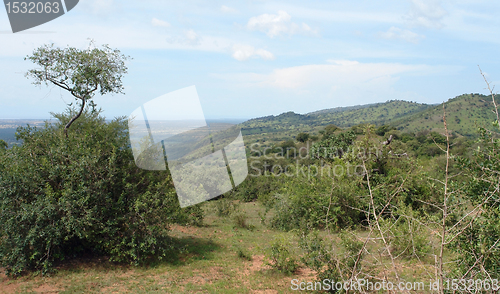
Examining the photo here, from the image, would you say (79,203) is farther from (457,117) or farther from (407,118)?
(407,118)

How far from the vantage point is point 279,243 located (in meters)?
7.91

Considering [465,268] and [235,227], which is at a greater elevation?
[465,268]

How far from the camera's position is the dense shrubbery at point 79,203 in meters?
7.05

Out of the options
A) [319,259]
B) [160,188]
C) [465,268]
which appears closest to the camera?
[465,268]

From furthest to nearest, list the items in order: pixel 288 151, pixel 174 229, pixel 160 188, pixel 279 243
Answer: pixel 288 151, pixel 174 229, pixel 160 188, pixel 279 243

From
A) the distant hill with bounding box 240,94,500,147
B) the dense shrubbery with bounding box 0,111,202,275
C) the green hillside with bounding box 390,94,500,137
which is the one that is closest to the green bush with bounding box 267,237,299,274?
the dense shrubbery with bounding box 0,111,202,275

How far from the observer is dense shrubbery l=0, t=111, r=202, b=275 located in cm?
705

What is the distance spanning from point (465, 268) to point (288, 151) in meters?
36.6

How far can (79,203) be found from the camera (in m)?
7.35

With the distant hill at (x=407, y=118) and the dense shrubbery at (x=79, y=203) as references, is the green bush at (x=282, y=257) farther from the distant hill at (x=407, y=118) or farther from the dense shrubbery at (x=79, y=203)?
the distant hill at (x=407, y=118)

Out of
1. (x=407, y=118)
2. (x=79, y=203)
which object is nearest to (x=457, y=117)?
(x=407, y=118)

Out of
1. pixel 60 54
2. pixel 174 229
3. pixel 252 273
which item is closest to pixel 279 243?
pixel 252 273

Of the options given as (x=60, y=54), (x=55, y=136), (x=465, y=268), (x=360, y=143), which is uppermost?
(x=60, y=54)

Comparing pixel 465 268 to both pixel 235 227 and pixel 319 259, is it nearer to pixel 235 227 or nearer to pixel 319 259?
pixel 319 259
